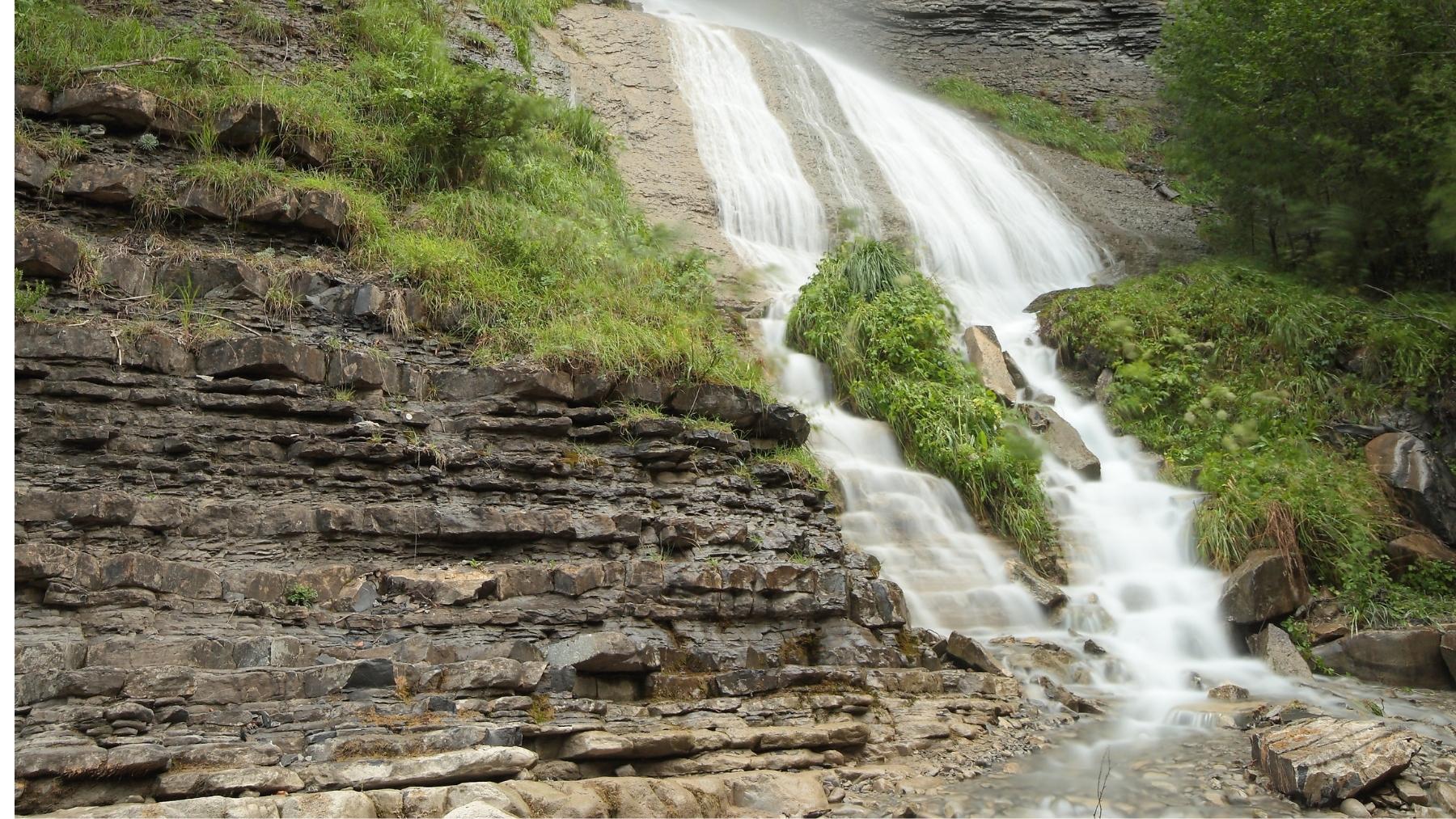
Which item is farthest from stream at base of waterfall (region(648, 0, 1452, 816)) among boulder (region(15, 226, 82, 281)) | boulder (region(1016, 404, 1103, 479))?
boulder (region(15, 226, 82, 281))

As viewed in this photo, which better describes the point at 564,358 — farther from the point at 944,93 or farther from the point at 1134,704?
the point at 944,93

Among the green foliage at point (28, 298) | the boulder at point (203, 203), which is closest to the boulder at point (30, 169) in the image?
the boulder at point (203, 203)

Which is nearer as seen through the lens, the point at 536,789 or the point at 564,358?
the point at 536,789

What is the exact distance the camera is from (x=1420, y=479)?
386 inches

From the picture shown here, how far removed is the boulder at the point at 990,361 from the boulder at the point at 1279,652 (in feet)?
11.7

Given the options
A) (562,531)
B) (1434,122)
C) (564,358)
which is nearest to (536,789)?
(562,531)

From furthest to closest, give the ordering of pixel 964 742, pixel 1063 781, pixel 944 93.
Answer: pixel 944 93, pixel 964 742, pixel 1063 781

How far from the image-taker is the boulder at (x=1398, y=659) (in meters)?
7.99

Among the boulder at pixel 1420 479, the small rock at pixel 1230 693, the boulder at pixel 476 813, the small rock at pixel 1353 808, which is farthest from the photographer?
the boulder at pixel 1420 479

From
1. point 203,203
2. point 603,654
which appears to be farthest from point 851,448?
point 203,203

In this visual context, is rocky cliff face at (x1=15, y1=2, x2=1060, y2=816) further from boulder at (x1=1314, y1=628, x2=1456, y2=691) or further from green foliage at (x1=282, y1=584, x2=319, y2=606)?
boulder at (x1=1314, y1=628, x2=1456, y2=691)

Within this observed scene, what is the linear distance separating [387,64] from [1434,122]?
442 inches

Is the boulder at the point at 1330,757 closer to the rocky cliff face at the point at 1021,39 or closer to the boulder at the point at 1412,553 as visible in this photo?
the boulder at the point at 1412,553

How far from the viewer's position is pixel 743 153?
51.1 feet
